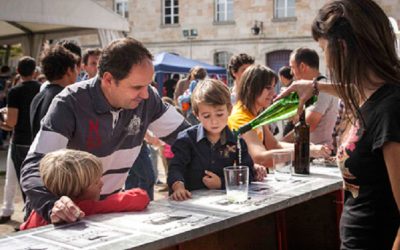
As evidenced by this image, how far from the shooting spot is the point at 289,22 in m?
19.2

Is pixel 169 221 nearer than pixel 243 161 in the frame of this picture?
Yes

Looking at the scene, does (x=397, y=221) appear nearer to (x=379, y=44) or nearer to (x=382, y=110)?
(x=382, y=110)

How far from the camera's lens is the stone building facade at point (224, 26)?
19156 millimetres

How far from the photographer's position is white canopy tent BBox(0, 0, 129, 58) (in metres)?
7.87

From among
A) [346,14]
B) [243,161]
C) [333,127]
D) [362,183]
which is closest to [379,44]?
[346,14]

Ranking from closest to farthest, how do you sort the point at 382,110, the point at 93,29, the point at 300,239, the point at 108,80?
1. the point at 382,110
2. the point at 108,80
3. the point at 300,239
4. the point at 93,29

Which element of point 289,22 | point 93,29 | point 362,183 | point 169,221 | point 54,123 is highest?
point 289,22

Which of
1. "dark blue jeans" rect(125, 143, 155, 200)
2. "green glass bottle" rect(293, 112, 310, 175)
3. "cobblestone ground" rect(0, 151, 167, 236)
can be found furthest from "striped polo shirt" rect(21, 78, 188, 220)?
"cobblestone ground" rect(0, 151, 167, 236)

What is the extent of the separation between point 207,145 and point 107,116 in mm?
526

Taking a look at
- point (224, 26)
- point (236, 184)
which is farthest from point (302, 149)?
point (224, 26)

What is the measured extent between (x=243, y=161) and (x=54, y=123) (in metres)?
0.95

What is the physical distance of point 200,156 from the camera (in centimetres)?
264

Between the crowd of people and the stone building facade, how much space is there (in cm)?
1543

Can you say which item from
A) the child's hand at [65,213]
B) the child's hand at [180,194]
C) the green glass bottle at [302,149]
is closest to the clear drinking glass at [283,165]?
the green glass bottle at [302,149]
